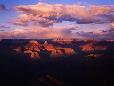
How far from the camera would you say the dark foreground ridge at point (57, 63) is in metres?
7.45

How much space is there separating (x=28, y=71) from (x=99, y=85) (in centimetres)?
220

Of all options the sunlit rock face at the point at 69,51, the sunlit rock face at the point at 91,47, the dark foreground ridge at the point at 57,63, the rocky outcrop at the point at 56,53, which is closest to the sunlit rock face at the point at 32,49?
the dark foreground ridge at the point at 57,63

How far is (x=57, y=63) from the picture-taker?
7660 mm

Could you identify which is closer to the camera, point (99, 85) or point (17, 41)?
point (99, 85)

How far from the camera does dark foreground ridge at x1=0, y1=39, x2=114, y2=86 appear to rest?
7.45 m

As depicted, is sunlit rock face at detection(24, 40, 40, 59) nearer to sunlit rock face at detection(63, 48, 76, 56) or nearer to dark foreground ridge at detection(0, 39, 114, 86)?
dark foreground ridge at detection(0, 39, 114, 86)

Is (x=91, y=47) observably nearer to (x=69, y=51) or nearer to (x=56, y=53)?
(x=69, y=51)

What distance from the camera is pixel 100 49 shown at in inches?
307

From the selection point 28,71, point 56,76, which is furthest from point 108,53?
point 28,71

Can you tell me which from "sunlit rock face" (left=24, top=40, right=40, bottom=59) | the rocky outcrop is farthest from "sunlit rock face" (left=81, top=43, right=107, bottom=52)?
"sunlit rock face" (left=24, top=40, right=40, bottom=59)

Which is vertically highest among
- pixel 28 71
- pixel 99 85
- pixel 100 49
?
pixel 100 49

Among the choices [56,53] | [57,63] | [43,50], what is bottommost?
[57,63]

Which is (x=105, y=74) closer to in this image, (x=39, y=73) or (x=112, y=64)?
(x=112, y=64)

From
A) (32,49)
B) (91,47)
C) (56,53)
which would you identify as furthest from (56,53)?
(91,47)
